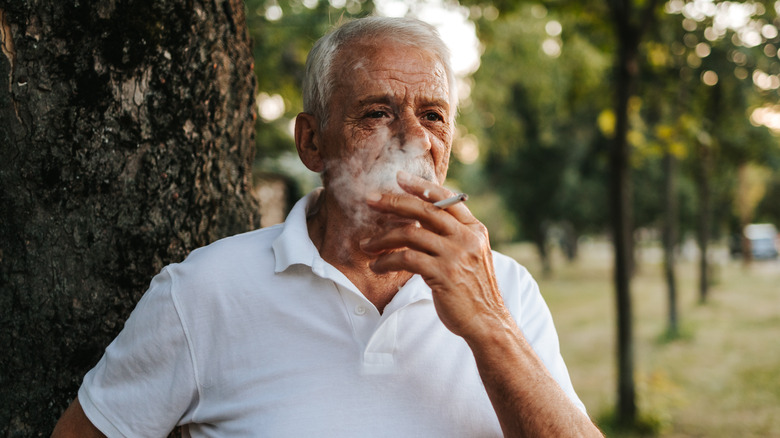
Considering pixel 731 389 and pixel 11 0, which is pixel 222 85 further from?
pixel 731 389

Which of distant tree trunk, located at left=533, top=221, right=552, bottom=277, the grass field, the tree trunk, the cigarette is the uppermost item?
the cigarette

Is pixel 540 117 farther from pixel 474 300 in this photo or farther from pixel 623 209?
pixel 474 300

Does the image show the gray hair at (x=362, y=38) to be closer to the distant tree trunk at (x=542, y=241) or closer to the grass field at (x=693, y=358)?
the grass field at (x=693, y=358)

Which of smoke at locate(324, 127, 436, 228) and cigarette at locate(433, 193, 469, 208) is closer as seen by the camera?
cigarette at locate(433, 193, 469, 208)

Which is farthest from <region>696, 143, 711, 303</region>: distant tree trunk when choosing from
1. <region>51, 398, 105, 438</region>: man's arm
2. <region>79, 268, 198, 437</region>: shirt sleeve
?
<region>51, 398, 105, 438</region>: man's arm

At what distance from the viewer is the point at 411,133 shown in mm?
1842

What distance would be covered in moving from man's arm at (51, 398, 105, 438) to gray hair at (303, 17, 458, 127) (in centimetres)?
106

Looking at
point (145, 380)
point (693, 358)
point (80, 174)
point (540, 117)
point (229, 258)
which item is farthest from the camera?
point (540, 117)

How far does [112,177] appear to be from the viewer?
1.90 m

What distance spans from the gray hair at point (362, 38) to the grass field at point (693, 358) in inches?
265

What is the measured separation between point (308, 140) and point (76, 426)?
3.47ft

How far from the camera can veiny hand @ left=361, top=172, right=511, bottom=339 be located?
1474 mm

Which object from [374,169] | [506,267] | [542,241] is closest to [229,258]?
[374,169]

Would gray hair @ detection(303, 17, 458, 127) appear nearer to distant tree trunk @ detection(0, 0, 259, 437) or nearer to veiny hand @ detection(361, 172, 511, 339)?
distant tree trunk @ detection(0, 0, 259, 437)
